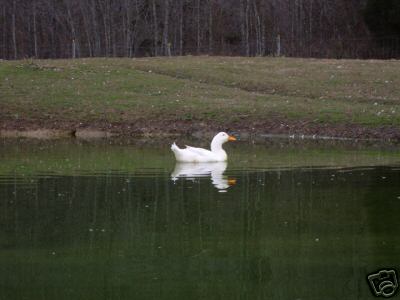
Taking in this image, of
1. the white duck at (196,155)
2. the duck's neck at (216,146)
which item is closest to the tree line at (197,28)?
the duck's neck at (216,146)

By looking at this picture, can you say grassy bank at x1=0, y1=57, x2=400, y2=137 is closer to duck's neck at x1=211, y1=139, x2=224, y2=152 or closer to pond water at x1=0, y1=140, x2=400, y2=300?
duck's neck at x1=211, y1=139, x2=224, y2=152

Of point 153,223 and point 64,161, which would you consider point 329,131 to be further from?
point 153,223

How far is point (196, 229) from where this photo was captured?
11.6 meters

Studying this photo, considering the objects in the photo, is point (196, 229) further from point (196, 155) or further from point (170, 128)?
point (170, 128)

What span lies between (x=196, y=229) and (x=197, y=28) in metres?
51.0

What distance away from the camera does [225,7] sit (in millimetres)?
63250

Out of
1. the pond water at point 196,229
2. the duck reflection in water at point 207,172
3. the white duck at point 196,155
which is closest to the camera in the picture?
the pond water at point 196,229

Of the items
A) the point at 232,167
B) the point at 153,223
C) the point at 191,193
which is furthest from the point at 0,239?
the point at 232,167

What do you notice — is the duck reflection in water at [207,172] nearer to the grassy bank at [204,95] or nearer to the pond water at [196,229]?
the pond water at [196,229]

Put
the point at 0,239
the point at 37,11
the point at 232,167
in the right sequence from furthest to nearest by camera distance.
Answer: the point at 37,11 → the point at 232,167 → the point at 0,239

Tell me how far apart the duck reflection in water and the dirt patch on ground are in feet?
27.0

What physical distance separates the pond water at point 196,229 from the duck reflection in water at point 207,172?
38mm

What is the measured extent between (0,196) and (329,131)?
15098mm

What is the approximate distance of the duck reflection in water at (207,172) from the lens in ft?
52.7
